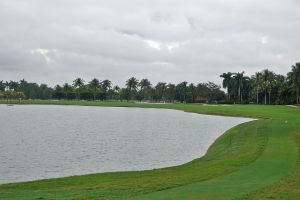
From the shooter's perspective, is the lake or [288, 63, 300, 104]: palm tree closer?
the lake

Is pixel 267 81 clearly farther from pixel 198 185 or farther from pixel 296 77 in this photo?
pixel 198 185

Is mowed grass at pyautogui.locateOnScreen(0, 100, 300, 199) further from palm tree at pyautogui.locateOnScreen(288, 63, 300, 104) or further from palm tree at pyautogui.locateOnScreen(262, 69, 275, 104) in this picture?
palm tree at pyautogui.locateOnScreen(262, 69, 275, 104)

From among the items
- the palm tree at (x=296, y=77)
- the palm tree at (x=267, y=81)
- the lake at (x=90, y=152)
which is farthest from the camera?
the palm tree at (x=267, y=81)

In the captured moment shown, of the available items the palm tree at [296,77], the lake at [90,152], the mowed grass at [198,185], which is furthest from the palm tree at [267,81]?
the mowed grass at [198,185]

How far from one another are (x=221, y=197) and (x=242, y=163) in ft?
34.9

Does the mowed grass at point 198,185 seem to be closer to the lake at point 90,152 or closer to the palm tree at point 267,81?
the lake at point 90,152

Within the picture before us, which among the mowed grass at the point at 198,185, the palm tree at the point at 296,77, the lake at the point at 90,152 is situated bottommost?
the lake at the point at 90,152

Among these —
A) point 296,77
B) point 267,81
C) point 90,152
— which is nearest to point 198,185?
point 90,152

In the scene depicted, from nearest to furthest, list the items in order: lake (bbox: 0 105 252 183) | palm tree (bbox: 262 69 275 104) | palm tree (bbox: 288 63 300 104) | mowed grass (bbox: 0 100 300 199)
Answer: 1. mowed grass (bbox: 0 100 300 199)
2. lake (bbox: 0 105 252 183)
3. palm tree (bbox: 288 63 300 104)
4. palm tree (bbox: 262 69 275 104)

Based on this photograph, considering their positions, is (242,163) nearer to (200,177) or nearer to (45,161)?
(200,177)

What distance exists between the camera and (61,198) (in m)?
18.0

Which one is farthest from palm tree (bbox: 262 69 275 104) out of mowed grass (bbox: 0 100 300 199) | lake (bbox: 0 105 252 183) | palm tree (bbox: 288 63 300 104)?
mowed grass (bbox: 0 100 300 199)

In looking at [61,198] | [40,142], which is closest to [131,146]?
[40,142]

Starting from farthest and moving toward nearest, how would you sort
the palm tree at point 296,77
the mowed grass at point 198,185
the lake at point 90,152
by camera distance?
the palm tree at point 296,77, the lake at point 90,152, the mowed grass at point 198,185
